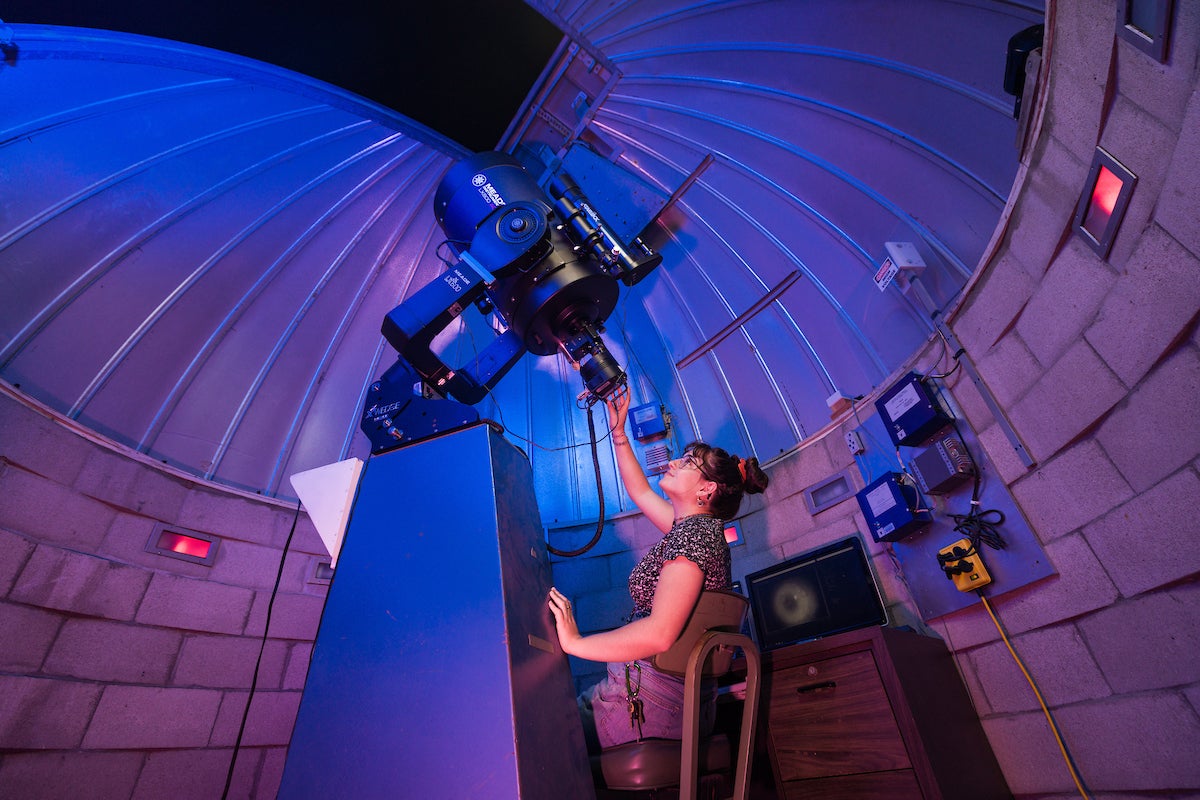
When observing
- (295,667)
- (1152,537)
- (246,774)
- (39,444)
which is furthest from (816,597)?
(39,444)

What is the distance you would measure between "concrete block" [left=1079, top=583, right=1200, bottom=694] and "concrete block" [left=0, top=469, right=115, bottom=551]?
457 centimetres

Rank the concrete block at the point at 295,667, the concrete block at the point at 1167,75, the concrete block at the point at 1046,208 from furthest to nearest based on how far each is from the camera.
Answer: the concrete block at the point at 295,667
the concrete block at the point at 1046,208
the concrete block at the point at 1167,75

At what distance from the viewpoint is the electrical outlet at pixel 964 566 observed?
85.4 inches

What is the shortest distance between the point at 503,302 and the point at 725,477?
1.24 meters

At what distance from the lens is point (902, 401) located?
262cm

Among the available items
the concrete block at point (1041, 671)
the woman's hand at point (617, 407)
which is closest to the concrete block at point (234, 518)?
the woman's hand at point (617, 407)

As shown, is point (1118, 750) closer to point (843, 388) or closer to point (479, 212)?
point (843, 388)

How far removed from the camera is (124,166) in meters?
3.08

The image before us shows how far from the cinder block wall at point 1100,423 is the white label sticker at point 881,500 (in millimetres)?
489

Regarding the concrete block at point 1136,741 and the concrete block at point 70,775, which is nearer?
the concrete block at point 1136,741

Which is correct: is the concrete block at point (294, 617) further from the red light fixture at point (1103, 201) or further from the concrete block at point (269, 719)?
the red light fixture at point (1103, 201)

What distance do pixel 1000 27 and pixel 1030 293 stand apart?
127 centimetres

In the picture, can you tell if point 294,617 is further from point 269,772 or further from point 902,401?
point 902,401

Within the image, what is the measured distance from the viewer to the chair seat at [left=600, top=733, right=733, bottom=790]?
1.41 metres
